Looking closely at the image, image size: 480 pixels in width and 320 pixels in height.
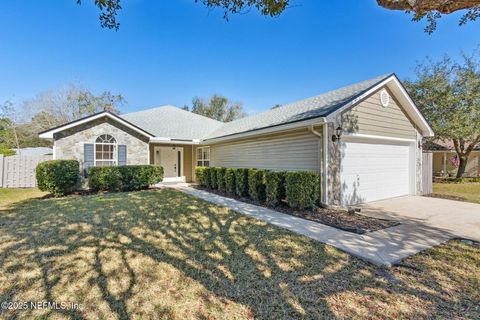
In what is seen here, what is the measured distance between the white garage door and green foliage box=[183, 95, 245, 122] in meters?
30.6

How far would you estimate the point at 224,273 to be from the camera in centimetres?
341

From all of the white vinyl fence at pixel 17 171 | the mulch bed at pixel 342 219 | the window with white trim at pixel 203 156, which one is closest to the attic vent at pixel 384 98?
the mulch bed at pixel 342 219

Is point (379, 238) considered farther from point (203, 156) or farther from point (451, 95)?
point (451, 95)

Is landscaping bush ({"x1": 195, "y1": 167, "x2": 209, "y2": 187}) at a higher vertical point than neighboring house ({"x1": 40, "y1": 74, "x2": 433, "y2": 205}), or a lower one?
lower

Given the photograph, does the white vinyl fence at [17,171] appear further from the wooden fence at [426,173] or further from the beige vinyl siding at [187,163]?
the wooden fence at [426,173]

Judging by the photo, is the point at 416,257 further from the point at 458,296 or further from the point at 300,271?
the point at 300,271

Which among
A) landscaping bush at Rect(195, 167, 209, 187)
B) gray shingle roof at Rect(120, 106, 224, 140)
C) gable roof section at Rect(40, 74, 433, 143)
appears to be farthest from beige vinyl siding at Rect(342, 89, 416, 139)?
gray shingle roof at Rect(120, 106, 224, 140)

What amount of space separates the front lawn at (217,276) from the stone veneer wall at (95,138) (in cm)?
681

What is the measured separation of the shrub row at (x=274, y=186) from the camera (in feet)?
23.4

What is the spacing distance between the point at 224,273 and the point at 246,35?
480 inches

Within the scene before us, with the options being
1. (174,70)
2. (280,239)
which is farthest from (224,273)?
(174,70)

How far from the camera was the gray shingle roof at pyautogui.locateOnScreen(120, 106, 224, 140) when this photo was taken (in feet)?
49.7

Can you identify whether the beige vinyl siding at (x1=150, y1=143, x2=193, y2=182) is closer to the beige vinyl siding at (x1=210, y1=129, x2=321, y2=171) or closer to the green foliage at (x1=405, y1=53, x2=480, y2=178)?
the beige vinyl siding at (x1=210, y1=129, x2=321, y2=171)

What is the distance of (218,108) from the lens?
125 ft
